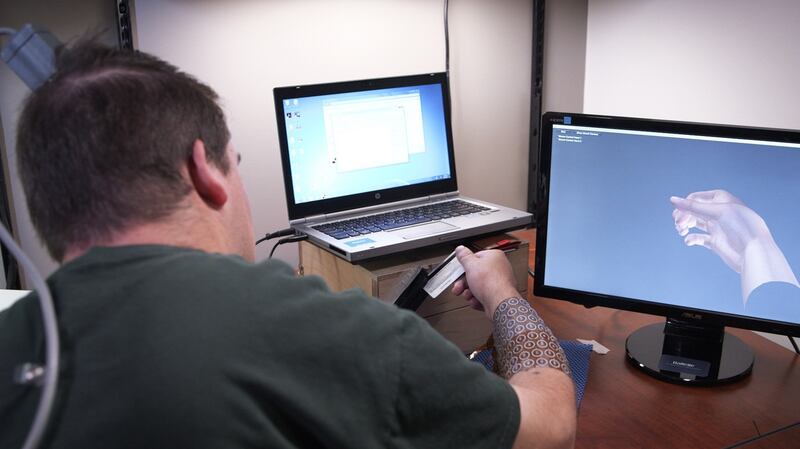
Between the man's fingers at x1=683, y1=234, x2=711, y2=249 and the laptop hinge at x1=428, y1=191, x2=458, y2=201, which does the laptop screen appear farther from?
the man's fingers at x1=683, y1=234, x2=711, y2=249

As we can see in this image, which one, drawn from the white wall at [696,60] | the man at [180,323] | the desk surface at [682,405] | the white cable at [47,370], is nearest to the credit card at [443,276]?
the desk surface at [682,405]

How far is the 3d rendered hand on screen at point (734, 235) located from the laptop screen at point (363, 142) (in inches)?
22.3

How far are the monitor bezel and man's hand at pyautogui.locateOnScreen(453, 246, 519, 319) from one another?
84mm

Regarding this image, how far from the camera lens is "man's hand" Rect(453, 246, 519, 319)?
3.23 feet

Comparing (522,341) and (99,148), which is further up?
(99,148)

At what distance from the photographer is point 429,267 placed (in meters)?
1.08

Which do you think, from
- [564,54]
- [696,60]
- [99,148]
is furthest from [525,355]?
[564,54]

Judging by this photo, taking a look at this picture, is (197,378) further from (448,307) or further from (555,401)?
(448,307)

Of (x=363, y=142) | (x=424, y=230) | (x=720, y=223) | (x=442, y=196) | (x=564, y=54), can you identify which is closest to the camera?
(x=720, y=223)

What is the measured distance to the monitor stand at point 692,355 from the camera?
3.31 feet

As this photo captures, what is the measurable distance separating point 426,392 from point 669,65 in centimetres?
138

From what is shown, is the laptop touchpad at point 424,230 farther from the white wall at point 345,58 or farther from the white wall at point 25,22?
the white wall at point 25,22

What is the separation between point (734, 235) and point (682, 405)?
0.26 metres

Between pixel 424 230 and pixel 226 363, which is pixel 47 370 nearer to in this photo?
pixel 226 363
